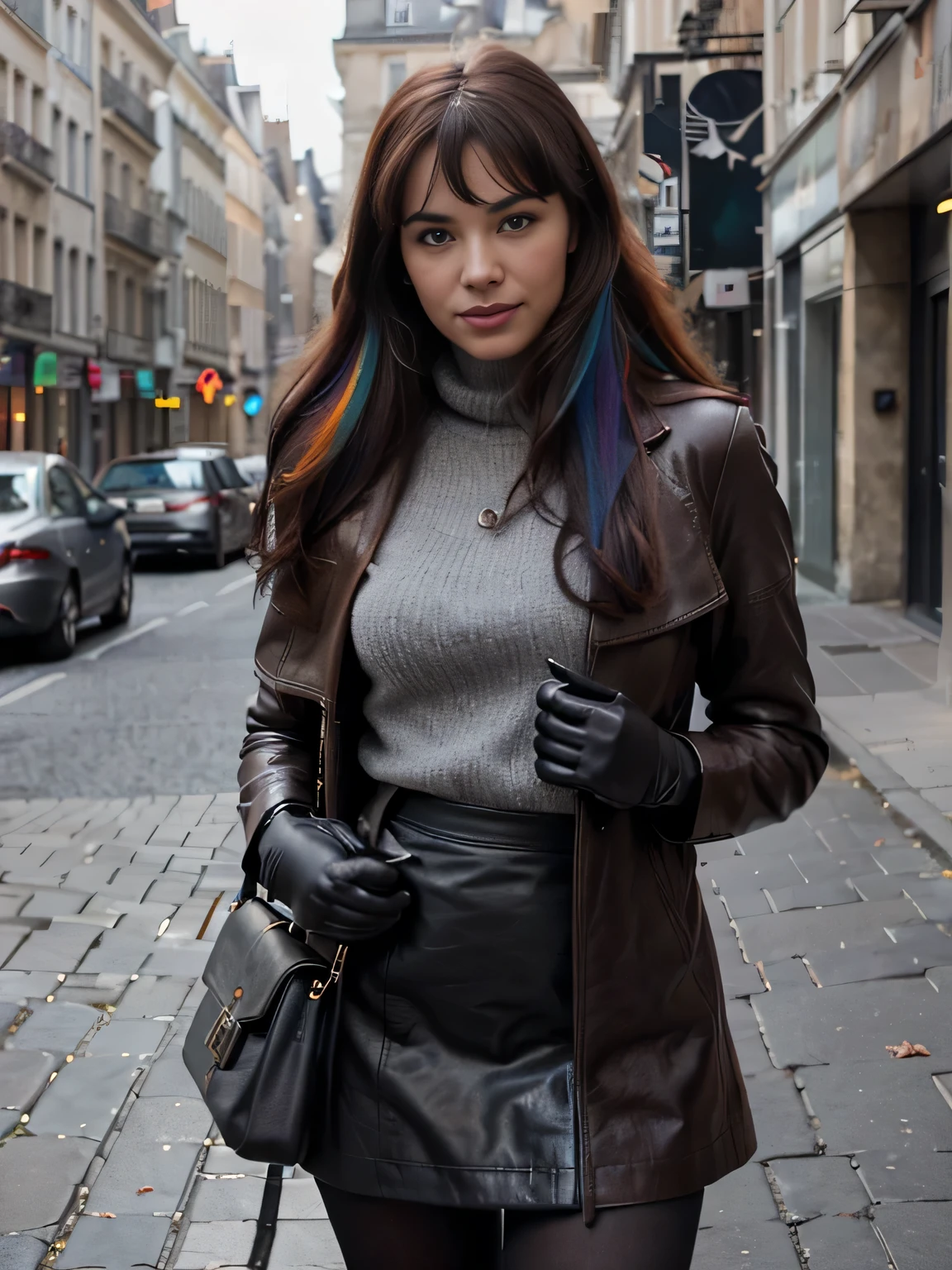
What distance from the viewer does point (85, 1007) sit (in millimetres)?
4496

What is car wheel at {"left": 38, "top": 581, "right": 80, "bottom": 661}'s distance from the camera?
39.3 ft

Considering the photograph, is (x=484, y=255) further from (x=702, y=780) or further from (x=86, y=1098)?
(x=86, y=1098)

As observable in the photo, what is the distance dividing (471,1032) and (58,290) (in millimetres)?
37261

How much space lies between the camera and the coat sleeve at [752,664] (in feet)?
5.47

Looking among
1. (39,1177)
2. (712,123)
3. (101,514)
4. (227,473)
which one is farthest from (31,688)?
(712,123)

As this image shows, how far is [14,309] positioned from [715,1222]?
3381cm

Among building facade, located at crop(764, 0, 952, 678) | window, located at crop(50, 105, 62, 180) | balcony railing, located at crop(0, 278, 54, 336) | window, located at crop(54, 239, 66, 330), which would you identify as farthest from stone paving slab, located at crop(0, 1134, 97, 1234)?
window, located at crop(54, 239, 66, 330)

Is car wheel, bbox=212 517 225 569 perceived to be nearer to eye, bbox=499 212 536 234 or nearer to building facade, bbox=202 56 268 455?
building facade, bbox=202 56 268 455

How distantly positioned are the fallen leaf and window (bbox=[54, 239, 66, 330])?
1371 inches

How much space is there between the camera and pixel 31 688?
1077 cm

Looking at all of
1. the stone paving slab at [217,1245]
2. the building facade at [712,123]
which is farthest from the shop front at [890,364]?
the stone paving slab at [217,1245]

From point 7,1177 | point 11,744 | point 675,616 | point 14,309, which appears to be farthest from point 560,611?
point 14,309

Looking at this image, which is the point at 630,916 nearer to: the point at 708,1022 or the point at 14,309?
the point at 708,1022

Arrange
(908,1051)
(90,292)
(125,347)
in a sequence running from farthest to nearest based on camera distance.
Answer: (125,347) → (90,292) → (908,1051)
